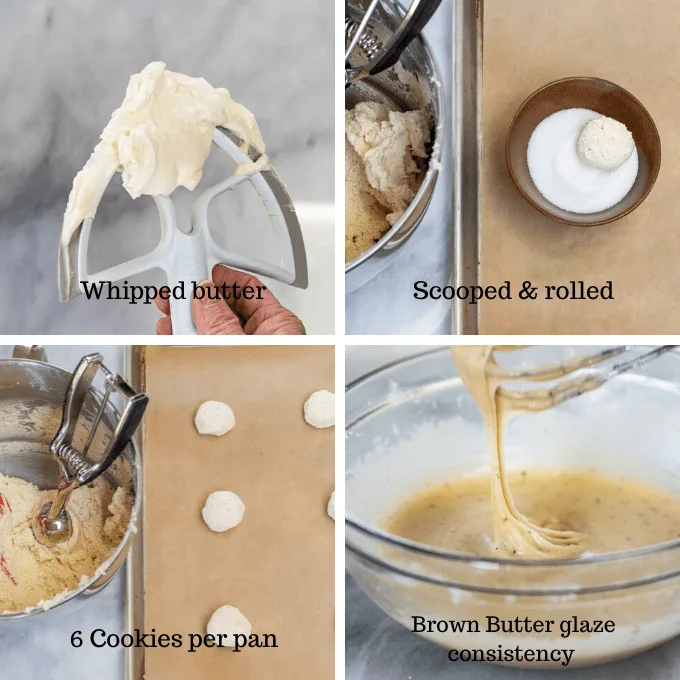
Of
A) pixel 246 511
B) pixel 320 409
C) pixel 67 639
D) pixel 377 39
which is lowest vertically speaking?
pixel 67 639

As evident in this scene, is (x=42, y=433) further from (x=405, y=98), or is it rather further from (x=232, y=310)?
(x=405, y=98)

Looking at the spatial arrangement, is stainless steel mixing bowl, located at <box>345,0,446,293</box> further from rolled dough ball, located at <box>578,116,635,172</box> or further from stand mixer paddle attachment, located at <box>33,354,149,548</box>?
stand mixer paddle attachment, located at <box>33,354,149,548</box>

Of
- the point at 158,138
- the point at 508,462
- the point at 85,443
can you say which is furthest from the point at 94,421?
the point at 508,462

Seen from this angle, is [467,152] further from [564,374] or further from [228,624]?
[228,624]

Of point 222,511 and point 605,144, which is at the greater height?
point 605,144

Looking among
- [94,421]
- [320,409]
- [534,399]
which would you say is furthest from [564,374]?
[94,421]

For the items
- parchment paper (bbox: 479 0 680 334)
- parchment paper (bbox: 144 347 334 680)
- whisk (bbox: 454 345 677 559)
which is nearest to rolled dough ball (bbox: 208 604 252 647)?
parchment paper (bbox: 144 347 334 680)
